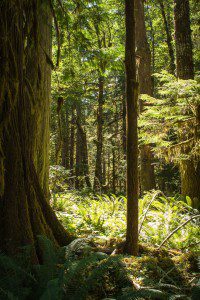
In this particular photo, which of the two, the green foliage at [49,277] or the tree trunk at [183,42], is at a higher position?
the tree trunk at [183,42]

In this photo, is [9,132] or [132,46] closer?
[9,132]

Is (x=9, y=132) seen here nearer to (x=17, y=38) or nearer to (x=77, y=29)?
(x=17, y=38)

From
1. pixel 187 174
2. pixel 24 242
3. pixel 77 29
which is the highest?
pixel 77 29

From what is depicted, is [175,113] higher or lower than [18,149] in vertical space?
higher

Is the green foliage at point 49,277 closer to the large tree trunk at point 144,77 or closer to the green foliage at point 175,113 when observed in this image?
the green foliage at point 175,113

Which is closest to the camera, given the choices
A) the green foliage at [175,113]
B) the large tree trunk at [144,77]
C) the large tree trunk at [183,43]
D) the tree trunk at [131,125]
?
the tree trunk at [131,125]

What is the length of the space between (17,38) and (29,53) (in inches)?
21.3

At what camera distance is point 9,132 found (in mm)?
3125

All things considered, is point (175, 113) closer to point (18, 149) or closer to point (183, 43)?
point (183, 43)

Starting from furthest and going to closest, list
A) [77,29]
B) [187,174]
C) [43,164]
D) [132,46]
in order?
[187,174]
[77,29]
[43,164]
[132,46]

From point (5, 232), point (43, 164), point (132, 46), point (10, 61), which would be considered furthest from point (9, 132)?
point (132, 46)

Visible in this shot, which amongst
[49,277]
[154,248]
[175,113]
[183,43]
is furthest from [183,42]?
[49,277]

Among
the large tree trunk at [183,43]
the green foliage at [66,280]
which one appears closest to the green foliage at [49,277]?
the green foliage at [66,280]

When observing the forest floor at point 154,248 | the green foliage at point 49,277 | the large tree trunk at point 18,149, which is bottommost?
the forest floor at point 154,248
